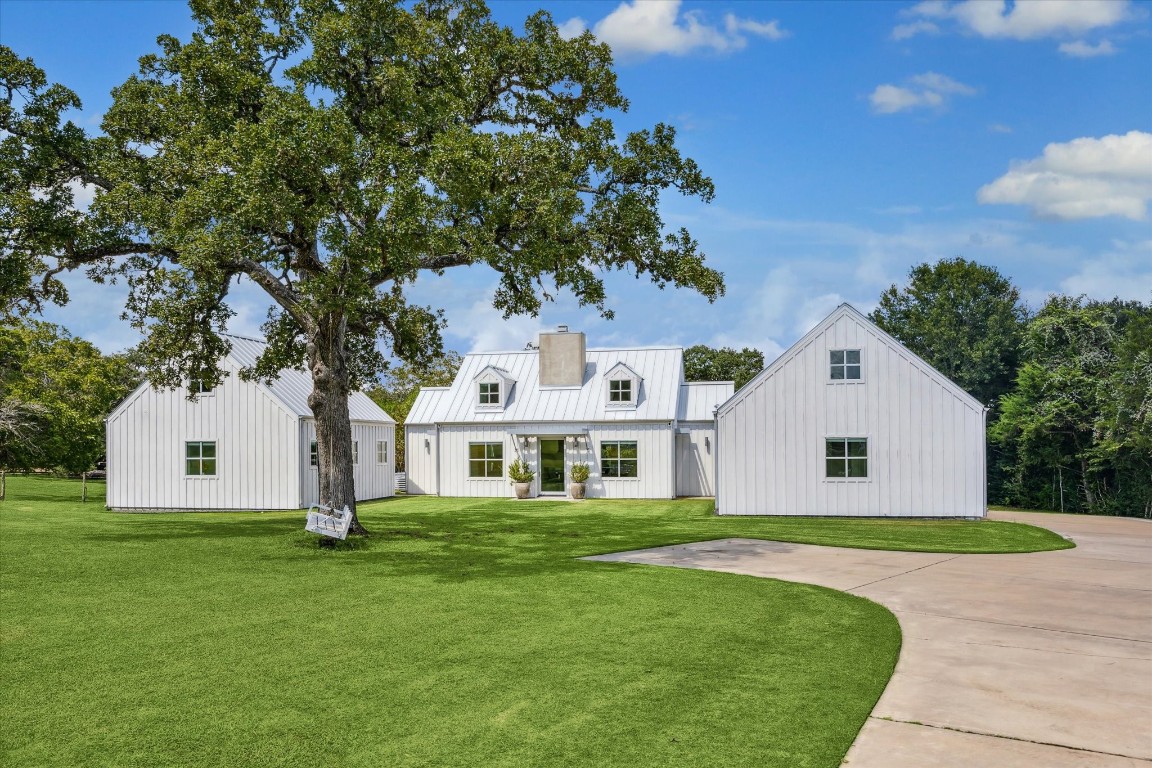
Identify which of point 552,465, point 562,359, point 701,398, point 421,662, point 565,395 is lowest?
point 421,662

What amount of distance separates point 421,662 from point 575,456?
2222 centimetres

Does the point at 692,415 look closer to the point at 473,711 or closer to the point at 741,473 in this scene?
the point at 741,473

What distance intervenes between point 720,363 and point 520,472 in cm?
3094

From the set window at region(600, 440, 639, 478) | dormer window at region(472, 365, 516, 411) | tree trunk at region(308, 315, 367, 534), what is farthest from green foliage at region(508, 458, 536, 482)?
tree trunk at region(308, 315, 367, 534)

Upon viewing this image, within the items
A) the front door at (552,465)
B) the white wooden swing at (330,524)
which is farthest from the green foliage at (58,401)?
the white wooden swing at (330,524)

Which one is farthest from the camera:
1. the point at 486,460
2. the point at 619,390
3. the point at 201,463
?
the point at 486,460

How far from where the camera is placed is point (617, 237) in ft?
51.0

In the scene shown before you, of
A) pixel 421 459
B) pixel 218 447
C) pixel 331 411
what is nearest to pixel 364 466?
pixel 421 459

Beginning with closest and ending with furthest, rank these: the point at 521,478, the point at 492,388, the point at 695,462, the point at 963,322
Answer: the point at 521,478 < the point at 695,462 < the point at 492,388 < the point at 963,322

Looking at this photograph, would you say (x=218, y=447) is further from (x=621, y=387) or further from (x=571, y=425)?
(x=621, y=387)

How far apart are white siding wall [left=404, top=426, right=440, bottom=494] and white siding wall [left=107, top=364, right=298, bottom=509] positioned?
688 centimetres

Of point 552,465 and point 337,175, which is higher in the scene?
point 337,175

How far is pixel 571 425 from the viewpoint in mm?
29219

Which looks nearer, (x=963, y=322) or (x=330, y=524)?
(x=330, y=524)
